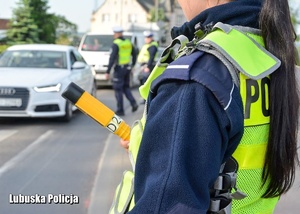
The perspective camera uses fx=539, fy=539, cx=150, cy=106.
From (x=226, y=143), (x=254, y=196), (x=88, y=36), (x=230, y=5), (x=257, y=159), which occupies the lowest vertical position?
(x=88, y=36)

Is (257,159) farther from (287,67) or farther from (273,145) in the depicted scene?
(287,67)

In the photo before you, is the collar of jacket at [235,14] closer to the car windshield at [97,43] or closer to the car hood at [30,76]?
the car hood at [30,76]

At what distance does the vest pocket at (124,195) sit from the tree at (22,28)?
1402 inches

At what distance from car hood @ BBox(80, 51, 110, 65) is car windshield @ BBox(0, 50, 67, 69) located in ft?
18.1

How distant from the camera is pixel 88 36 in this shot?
18.5 meters

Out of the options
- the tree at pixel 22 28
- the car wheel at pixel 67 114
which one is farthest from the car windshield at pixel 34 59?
the tree at pixel 22 28

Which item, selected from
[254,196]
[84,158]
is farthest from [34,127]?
[254,196]

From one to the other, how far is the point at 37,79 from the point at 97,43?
27.5 feet

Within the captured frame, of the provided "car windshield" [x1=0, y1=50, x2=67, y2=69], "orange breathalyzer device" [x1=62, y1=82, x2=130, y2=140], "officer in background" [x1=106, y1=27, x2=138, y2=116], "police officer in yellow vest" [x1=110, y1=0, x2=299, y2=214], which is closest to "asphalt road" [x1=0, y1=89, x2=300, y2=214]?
"car windshield" [x1=0, y1=50, x2=67, y2=69]

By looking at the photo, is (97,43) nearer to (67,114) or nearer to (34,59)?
(34,59)

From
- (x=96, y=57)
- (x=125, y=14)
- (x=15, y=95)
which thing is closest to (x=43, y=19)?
(x=96, y=57)

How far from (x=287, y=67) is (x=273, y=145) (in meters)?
0.22

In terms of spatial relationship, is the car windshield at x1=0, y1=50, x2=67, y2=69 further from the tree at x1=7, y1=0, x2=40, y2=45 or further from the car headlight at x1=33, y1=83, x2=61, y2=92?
the tree at x1=7, y1=0, x2=40, y2=45

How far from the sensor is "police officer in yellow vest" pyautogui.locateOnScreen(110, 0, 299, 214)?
1234mm
